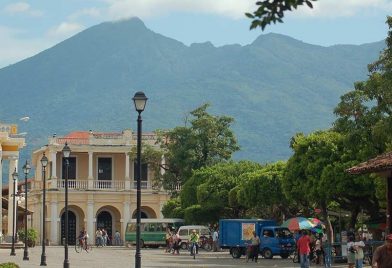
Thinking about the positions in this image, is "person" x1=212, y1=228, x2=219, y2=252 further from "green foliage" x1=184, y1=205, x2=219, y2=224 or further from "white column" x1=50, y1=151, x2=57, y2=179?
"white column" x1=50, y1=151, x2=57, y2=179

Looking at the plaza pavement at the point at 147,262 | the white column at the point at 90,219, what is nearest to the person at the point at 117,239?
the white column at the point at 90,219

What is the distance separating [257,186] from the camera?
5525cm

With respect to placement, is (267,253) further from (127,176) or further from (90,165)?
(90,165)

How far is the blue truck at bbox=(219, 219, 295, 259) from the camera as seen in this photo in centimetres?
4781

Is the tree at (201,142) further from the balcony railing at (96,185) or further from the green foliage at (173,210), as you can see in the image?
the balcony railing at (96,185)

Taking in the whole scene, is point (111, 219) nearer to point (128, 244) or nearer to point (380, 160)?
point (128, 244)

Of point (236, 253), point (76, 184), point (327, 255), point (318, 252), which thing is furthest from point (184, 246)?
point (327, 255)

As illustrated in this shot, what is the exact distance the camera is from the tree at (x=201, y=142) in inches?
2862

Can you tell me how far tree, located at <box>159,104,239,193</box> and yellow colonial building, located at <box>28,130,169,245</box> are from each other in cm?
1089

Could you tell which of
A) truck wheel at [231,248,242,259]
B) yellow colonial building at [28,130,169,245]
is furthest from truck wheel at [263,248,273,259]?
yellow colonial building at [28,130,169,245]

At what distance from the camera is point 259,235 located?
49469mm

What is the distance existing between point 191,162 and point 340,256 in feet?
110

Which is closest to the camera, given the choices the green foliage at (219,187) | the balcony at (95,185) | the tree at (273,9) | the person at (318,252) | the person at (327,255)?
the tree at (273,9)

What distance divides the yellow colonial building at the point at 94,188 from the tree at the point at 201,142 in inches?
429
